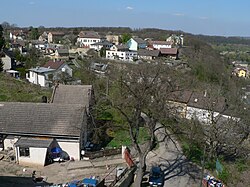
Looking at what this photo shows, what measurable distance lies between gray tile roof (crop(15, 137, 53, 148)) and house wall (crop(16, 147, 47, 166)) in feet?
0.92

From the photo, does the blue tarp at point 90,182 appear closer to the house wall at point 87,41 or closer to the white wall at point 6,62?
the white wall at point 6,62

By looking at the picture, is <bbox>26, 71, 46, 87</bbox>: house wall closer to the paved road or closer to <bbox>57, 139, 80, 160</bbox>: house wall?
<bbox>57, 139, 80, 160</bbox>: house wall

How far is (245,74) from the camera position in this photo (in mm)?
97125

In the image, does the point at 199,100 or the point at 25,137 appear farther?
the point at 199,100

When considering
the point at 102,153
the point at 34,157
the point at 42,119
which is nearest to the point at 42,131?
the point at 42,119

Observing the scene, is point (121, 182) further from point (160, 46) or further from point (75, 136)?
point (160, 46)

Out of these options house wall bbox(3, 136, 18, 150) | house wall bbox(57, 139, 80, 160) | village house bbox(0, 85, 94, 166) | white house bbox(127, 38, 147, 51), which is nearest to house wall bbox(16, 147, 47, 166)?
village house bbox(0, 85, 94, 166)

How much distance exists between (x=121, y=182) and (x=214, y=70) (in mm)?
53982

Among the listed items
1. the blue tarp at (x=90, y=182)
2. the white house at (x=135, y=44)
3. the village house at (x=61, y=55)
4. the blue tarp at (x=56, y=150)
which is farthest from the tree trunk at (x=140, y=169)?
the white house at (x=135, y=44)

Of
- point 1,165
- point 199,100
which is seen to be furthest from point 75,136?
point 199,100

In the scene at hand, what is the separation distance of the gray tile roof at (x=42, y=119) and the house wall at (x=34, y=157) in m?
1.34

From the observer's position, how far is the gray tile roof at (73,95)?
28.3 metres

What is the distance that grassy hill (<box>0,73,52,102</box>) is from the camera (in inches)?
1376

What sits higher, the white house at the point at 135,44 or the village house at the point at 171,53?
the white house at the point at 135,44
